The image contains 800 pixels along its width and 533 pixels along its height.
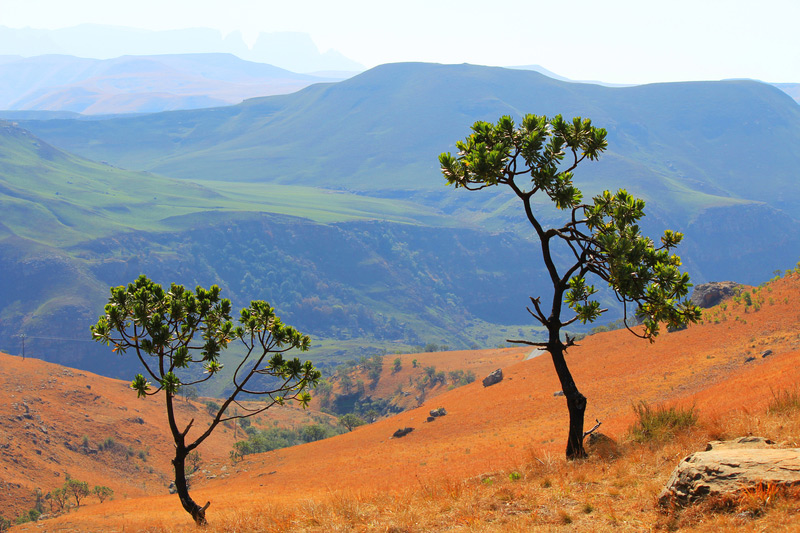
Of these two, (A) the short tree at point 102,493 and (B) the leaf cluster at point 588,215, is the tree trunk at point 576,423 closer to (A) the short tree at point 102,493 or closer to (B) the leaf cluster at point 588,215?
(B) the leaf cluster at point 588,215

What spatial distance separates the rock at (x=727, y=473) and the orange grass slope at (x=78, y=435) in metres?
36.2

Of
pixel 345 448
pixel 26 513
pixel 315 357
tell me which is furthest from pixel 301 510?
pixel 315 357

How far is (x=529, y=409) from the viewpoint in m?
30.1

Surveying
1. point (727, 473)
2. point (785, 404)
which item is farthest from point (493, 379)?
point (727, 473)

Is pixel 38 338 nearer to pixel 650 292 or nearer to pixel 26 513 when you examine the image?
pixel 26 513

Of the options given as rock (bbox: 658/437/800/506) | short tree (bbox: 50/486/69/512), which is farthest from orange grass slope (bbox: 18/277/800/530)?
short tree (bbox: 50/486/69/512)

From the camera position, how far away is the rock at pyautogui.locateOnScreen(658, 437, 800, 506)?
8.37 m

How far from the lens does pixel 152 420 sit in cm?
5728

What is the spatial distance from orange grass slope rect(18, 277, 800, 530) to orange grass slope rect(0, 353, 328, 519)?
13.3 metres

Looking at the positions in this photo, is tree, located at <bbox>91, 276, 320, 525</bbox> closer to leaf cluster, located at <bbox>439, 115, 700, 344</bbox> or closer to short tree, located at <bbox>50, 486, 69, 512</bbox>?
leaf cluster, located at <bbox>439, 115, 700, 344</bbox>

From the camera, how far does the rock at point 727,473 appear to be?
8.37 metres

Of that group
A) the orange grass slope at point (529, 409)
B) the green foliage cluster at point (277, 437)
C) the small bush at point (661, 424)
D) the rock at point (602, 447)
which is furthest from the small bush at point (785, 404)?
the green foliage cluster at point (277, 437)

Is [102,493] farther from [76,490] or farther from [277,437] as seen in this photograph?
[277,437]

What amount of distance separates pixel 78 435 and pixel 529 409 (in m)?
35.5
